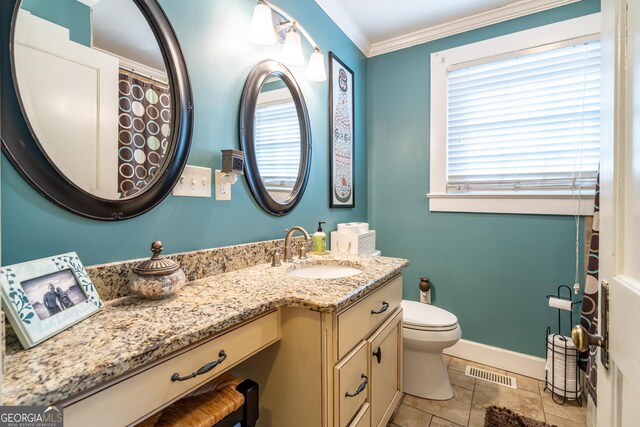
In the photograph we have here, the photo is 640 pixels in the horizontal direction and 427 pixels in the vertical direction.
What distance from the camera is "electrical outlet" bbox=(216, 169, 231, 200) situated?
126 centimetres

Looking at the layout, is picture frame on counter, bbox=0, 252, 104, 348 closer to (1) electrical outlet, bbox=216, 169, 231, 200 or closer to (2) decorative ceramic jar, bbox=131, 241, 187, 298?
(2) decorative ceramic jar, bbox=131, 241, 187, 298

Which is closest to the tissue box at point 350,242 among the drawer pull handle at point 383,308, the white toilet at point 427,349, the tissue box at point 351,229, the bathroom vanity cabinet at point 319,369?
the tissue box at point 351,229

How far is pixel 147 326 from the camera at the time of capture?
2.31 feet

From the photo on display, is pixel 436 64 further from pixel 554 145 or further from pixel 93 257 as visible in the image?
pixel 93 257

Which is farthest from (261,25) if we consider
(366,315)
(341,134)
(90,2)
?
(366,315)

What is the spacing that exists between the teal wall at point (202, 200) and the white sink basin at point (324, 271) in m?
0.24

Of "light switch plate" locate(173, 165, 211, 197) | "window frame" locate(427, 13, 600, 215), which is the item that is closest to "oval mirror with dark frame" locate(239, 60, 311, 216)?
"light switch plate" locate(173, 165, 211, 197)

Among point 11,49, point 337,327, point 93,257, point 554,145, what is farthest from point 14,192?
point 554,145

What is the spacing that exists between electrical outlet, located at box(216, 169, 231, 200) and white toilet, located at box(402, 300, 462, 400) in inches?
47.7

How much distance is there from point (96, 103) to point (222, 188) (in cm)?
51

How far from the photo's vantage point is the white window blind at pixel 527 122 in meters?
1.81

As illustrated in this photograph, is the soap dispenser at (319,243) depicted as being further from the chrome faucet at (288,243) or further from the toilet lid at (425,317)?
the toilet lid at (425,317)

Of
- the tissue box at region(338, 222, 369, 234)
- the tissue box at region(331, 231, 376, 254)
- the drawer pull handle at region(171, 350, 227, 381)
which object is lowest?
→ the drawer pull handle at region(171, 350, 227, 381)

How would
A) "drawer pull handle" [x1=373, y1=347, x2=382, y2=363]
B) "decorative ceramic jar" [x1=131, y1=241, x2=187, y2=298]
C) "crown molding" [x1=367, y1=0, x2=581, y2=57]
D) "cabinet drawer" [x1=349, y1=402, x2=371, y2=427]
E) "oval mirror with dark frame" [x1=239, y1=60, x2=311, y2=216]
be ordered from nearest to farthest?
"decorative ceramic jar" [x1=131, y1=241, x2=187, y2=298] → "cabinet drawer" [x1=349, y1=402, x2=371, y2=427] → "drawer pull handle" [x1=373, y1=347, x2=382, y2=363] → "oval mirror with dark frame" [x1=239, y1=60, x2=311, y2=216] → "crown molding" [x1=367, y1=0, x2=581, y2=57]
